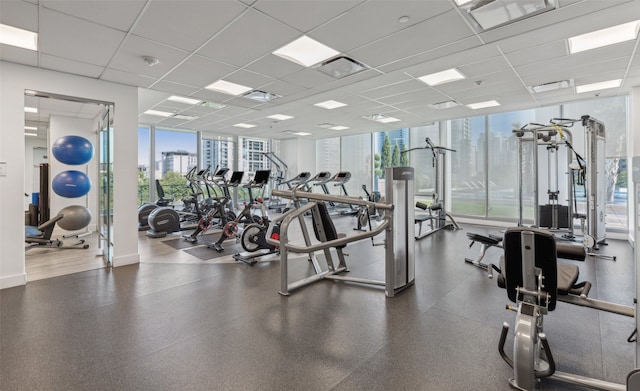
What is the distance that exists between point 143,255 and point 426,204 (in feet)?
18.5

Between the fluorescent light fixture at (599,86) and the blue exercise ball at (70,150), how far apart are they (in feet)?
28.5

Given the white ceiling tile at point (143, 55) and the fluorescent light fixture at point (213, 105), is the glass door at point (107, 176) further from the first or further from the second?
the fluorescent light fixture at point (213, 105)

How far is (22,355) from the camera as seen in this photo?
216 centimetres

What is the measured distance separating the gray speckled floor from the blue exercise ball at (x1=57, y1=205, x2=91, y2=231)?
2004 mm

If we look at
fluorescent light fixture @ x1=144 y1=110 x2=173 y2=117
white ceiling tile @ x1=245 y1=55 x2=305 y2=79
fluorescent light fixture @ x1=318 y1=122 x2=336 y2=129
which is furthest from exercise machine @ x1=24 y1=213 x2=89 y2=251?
fluorescent light fixture @ x1=318 y1=122 x2=336 y2=129

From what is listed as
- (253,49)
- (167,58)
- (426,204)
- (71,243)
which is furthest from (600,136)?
(71,243)

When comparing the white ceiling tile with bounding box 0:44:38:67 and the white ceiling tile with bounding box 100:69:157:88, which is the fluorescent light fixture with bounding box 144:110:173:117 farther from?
the white ceiling tile with bounding box 0:44:38:67

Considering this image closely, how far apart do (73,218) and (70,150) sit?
4.07 ft

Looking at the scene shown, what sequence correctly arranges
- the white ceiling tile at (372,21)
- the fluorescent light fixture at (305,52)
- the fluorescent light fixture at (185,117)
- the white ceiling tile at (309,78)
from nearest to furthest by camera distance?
the white ceiling tile at (372,21) < the fluorescent light fixture at (305,52) < the white ceiling tile at (309,78) < the fluorescent light fixture at (185,117)

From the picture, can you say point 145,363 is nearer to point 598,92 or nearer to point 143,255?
point 143,255

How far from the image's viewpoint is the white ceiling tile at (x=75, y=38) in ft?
9.14

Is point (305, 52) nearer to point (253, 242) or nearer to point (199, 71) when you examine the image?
point (199, 71)

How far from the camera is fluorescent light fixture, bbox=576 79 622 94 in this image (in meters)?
5.02

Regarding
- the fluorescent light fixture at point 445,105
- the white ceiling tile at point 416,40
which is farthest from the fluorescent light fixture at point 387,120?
the white ceiling tile at point 416,40
